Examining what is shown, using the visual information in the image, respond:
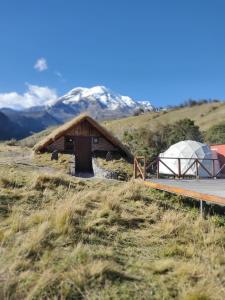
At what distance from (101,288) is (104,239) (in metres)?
2.49

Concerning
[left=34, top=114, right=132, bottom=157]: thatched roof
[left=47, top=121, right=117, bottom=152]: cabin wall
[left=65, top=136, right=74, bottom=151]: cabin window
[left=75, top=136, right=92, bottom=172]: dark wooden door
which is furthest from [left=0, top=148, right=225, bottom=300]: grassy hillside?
[left=65, top=136, right=74, bottom=151]: cabin window

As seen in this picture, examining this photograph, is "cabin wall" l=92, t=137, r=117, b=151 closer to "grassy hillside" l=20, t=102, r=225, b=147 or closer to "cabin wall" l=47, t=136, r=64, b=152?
"cabin wall" l=47, t=136, r=64, b=152

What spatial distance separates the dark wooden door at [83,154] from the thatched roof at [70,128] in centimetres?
121

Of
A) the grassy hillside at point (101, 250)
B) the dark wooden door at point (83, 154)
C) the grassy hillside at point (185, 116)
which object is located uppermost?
the grassy hillside at point (185, 116)

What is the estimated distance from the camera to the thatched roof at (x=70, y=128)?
1200 inches

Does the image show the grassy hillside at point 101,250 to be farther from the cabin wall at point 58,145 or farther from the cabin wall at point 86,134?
the cabin wall at point 86,134

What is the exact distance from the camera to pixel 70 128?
31.0 m

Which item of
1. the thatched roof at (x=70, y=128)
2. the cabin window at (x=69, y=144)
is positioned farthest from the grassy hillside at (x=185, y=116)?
the cabin window at (x=69, y=144)

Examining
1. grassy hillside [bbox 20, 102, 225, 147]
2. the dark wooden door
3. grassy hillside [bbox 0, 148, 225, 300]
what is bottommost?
grassy hillside [bbox 0, 148, 225, 300]

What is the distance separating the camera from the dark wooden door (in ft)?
101

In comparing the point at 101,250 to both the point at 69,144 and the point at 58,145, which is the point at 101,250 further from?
the point at 69,144

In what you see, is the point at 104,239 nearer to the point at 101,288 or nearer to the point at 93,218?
the point at 93,218

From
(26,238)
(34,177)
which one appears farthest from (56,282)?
(34,177)

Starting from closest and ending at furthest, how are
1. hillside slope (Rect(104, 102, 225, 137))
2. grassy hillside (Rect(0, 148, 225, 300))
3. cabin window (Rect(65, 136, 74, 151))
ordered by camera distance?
grassy hillside (Rect(0, 148, 225, 300)), cabin window (Rect(65, 136, 74, 151)), hillside slope (Rect(104, 102, 225, 137))
